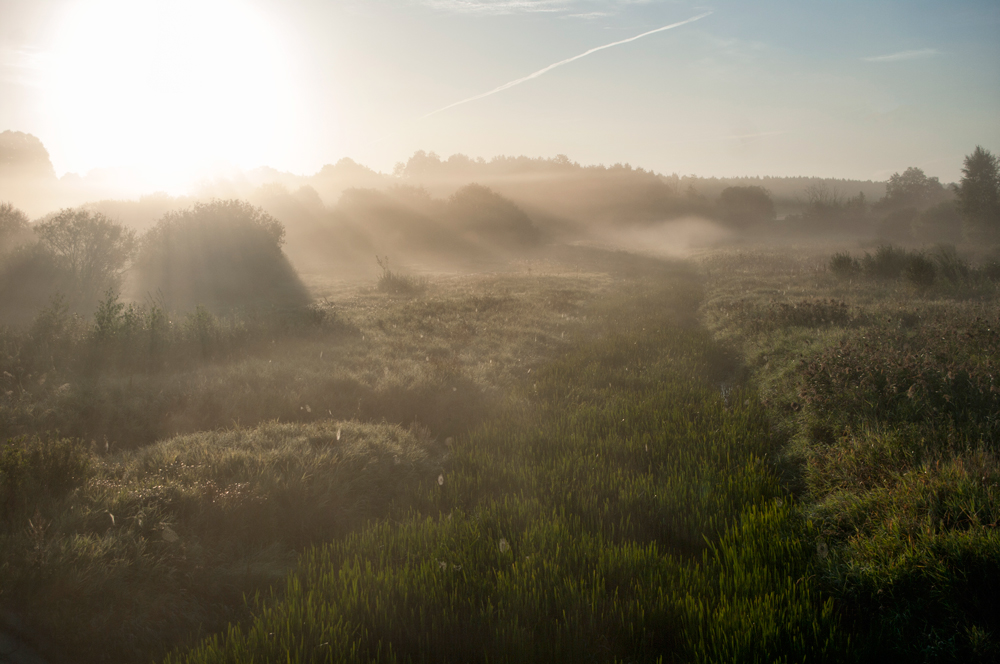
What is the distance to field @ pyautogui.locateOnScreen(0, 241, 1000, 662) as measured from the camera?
3.31m

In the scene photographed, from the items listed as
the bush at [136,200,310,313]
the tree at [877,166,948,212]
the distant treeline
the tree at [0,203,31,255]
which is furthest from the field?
the tree at [877,166,948,212]

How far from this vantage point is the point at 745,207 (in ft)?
245

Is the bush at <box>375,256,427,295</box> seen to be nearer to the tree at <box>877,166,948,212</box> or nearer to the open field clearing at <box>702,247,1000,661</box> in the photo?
the open field clearing at <box>702,247,1000,661</box>

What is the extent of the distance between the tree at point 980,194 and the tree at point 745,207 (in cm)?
3188

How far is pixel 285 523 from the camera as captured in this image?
5.05 metres

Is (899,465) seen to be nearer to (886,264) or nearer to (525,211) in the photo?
(886,264)

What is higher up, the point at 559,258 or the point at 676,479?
the point at 559,258

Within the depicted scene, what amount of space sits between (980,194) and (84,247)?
55.4m

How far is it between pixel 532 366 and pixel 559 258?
34.9m

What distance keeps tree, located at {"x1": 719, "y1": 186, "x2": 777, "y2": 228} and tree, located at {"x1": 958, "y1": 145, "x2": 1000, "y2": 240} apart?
31.9 meters

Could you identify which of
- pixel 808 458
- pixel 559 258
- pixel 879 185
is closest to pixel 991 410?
pixel 808 458

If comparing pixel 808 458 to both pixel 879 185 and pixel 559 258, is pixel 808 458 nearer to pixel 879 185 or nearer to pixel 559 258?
pixel 559 258

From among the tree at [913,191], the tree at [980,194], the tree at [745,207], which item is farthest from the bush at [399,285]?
the tree at [913,191]

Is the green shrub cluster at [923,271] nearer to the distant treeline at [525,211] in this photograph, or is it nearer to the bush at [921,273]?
the bush at [921,273]
